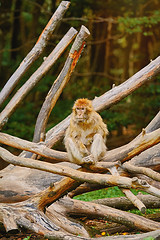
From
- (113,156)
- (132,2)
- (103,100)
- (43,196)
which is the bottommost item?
(43,196)

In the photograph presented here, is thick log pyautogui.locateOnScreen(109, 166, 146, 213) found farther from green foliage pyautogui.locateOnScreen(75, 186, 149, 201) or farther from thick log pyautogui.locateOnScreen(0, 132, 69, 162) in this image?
green foliage pyautogui.locateOnScreen(75, 186, 149, 201)

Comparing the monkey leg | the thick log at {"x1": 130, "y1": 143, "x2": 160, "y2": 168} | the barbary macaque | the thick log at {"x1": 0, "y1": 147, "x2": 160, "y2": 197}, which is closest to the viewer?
the thick log at {"x1": 0, "y1": 147, "x2": 160, "y2": 197}

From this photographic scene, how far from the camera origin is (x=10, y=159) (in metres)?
4.33

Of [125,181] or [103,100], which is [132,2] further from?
[125,181]

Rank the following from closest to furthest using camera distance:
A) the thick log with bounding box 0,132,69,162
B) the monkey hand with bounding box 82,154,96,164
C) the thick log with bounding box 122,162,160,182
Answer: the thick log with bounding box 122,162,160,182
the monkey hand with bounding box 82,154,96,164
the thick log with bounding box 0,132,69,162

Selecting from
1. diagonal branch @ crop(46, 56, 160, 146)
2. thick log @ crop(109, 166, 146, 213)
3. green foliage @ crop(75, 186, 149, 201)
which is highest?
diagonal branch @ crop(46, 56, 160, 146)

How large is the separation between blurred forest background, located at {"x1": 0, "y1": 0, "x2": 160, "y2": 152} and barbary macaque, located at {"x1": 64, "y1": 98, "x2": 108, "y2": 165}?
431cm

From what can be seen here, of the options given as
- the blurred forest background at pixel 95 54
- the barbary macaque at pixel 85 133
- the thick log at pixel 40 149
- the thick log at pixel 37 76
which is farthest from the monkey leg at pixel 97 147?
the blurred forest background at pixel 95 54

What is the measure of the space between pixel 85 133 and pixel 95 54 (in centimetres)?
1056

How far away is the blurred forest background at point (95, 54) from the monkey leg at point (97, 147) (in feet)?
14.6

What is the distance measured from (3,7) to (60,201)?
9182mm

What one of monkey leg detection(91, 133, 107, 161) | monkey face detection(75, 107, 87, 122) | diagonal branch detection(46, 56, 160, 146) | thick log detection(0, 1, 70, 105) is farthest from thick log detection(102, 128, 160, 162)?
thick log detection(0, 1, 70, 105)

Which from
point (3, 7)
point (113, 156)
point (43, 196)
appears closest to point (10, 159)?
point (43, 196)

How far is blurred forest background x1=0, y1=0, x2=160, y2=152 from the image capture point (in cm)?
1047
